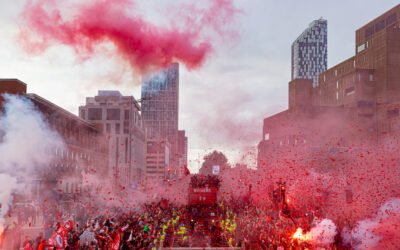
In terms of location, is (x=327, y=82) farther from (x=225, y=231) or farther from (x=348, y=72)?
(x=225, y=231)

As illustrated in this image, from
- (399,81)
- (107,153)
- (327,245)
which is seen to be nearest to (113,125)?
(107,153)

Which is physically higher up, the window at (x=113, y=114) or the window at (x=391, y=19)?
the window at (x=391, y=19)

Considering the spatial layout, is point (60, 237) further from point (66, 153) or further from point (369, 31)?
point (369, 31)

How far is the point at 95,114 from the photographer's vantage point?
126m

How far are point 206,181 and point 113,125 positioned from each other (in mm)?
91831

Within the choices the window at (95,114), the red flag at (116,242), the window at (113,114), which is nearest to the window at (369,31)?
the red flag at (116,242)

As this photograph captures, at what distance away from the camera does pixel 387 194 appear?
50188mm

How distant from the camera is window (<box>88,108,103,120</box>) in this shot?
408 ft

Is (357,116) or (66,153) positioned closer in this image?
(66,153)

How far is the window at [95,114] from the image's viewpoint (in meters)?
124

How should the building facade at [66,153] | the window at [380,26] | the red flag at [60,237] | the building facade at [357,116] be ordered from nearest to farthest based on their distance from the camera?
the red flag at [60,237] → the building facade at [66,153] → the building facade at [357,116] → the window at [380,26]

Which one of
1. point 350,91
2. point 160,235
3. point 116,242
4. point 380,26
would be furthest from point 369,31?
point 116,242

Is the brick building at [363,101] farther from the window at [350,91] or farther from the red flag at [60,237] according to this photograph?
the red flag at [60,237]

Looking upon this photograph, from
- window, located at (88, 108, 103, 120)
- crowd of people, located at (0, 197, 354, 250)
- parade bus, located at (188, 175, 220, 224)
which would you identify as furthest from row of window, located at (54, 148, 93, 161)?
window, located at (88, 108, 103, 120)
